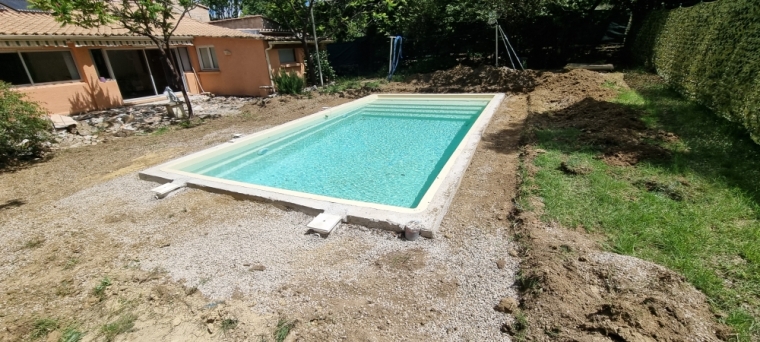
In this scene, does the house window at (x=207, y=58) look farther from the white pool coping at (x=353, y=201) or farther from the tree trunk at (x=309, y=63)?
the white pool coping at (x=353, y=201)

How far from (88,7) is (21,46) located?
3.87 meters

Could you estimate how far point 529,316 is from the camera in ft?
8.40

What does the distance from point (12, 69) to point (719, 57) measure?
18.6m

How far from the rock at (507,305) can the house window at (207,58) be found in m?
16.9

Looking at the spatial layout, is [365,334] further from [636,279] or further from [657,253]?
[657,253]

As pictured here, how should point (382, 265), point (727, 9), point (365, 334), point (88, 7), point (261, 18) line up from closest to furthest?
point (365, 334) → point (382, 265) → point (727, 9) → point (88, 7) → point (261, 18)

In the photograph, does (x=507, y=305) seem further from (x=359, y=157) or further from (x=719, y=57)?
(x=719, y=57)

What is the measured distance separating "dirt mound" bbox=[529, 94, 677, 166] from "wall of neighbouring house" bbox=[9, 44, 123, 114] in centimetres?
1465

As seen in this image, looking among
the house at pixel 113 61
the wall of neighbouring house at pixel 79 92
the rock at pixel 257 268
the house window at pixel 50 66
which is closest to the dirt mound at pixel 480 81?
the house at pixel 113 61

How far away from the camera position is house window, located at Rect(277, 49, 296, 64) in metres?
16.4

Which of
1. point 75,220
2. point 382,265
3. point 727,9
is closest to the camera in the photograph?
point 382,265

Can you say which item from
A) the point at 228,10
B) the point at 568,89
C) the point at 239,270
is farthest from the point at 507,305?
the point at 228,10

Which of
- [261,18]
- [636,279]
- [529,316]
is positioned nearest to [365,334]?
[529,316]

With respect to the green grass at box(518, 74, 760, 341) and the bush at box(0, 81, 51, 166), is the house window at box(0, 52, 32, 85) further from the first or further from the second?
the green grass at box(518, 74, 760, 341)
